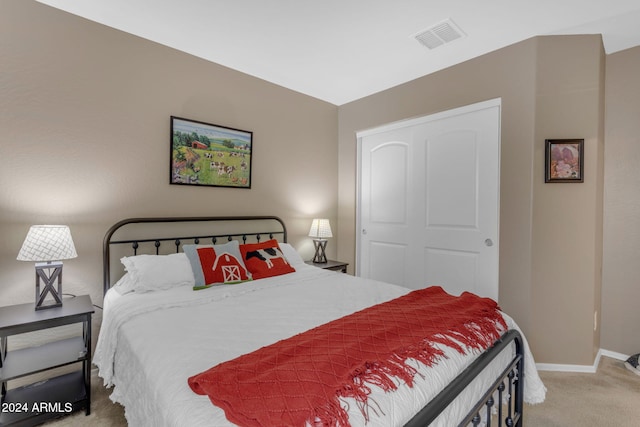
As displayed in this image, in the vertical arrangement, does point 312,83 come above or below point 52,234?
above

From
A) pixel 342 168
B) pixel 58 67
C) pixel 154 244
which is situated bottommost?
pixel 154 244

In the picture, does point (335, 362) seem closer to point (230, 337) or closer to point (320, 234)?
point (230, 337)

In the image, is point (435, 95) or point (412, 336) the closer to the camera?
point (412, 336)

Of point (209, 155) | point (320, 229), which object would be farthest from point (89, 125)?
point (320, 229)

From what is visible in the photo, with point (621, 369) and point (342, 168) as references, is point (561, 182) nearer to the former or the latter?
point (621, 369)

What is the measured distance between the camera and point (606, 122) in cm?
267

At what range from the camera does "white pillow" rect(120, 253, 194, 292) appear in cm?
204

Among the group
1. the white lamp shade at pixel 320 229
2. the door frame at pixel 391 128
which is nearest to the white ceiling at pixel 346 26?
the door frame at pixel 391 128

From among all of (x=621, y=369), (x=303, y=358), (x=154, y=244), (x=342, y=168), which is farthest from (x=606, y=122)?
(x=154, y=244)

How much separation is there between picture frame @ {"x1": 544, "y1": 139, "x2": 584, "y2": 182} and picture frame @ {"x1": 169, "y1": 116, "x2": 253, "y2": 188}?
8.60ft

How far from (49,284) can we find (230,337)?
1357 mm

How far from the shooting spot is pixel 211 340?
134cm

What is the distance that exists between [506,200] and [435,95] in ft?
4.04

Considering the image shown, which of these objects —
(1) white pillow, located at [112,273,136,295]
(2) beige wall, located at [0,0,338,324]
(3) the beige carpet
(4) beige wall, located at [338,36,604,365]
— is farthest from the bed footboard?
(2) beige wall, located at [0,0,338,324]
